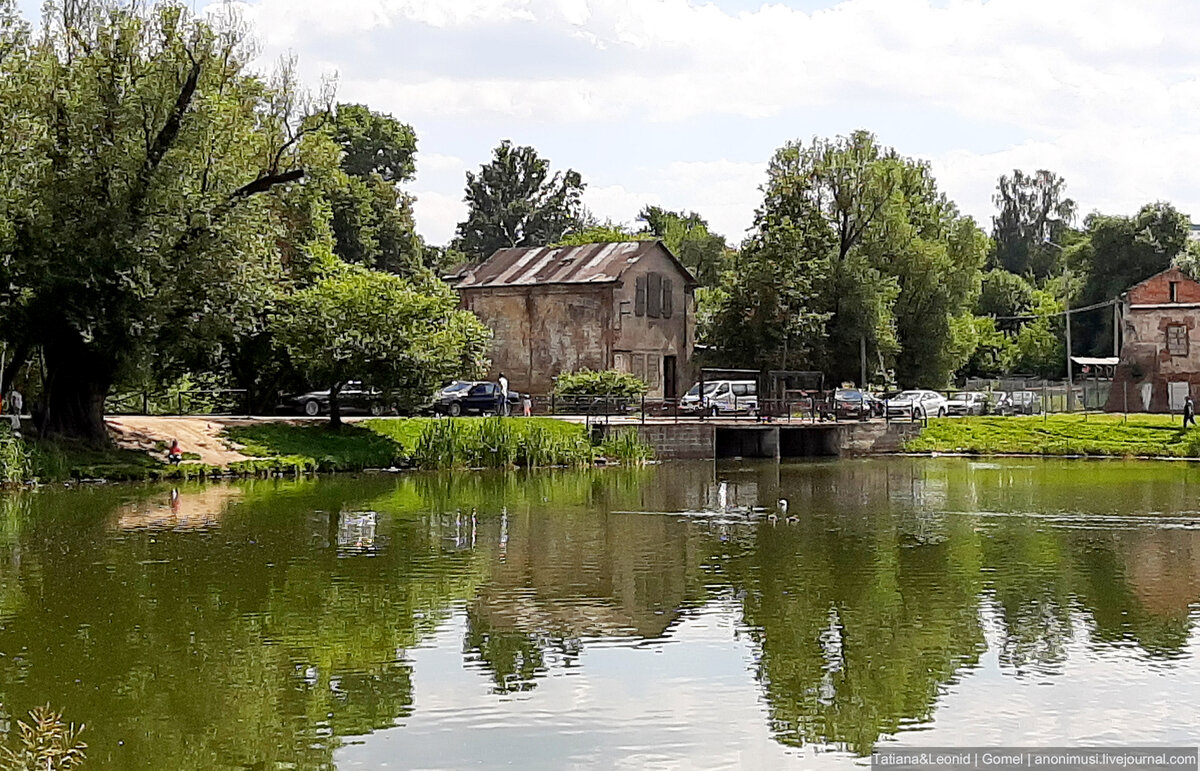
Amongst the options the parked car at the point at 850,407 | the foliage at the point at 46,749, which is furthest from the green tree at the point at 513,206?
the foliage at the point at 46,749

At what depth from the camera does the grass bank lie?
5181cm

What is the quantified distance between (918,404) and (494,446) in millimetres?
24523

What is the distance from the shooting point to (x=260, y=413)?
47.3 meters

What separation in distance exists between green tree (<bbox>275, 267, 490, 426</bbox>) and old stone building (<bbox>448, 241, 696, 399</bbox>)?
66.1ft

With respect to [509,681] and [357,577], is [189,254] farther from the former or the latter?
[509,681]

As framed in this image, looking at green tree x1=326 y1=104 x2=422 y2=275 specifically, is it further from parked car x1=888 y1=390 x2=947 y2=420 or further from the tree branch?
parked car x1=888 y1=390 x2=947 y2=420

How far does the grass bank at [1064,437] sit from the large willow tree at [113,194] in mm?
29612

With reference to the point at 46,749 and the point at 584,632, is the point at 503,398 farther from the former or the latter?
the point at 46,749

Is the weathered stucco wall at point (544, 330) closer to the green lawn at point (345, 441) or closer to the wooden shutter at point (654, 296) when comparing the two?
the wooden shutter at point (654, 296)

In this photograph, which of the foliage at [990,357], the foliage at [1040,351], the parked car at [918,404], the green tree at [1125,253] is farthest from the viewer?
the foliage at [1040,351]

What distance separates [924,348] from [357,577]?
179 ft

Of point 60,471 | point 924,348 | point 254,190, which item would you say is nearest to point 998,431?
point 924,348

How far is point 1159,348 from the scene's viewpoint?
69.7 meters

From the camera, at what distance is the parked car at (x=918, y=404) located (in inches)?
2357
